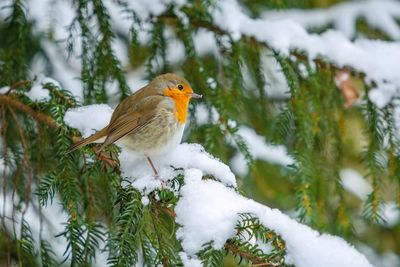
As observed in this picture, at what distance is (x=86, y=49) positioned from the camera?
3031mm

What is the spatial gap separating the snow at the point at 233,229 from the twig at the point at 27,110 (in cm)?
94

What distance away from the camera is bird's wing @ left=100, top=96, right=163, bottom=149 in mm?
2674

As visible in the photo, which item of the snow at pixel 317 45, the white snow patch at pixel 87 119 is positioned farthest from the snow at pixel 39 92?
the snow at pixel 317 45

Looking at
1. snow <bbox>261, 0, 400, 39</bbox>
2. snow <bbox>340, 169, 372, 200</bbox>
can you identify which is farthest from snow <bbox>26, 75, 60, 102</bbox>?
snow <bbox>340, 169, 372, 200</bbox>

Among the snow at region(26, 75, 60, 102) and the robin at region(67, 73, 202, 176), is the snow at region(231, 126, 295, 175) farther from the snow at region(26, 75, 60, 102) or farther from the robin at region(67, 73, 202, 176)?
the snow at region(26, 75, 60, 102)

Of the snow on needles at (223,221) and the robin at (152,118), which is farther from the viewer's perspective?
the robin at (152,118)

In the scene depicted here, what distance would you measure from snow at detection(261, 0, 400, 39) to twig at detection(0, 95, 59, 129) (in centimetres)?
154

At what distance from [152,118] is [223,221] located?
119 centimetres

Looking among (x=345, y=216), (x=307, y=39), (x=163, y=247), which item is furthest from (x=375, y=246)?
(x=163, y=247)

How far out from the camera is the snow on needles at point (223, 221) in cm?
184

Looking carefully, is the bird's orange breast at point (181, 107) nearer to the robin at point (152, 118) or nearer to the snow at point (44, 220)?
the robin at point (152, 118)

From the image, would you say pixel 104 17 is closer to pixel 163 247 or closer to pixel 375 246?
pixel 163 247

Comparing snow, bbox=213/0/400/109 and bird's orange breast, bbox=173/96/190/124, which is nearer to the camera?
bird's orange breast, bbox=173/96/190/124

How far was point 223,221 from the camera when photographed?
187 centimetres
